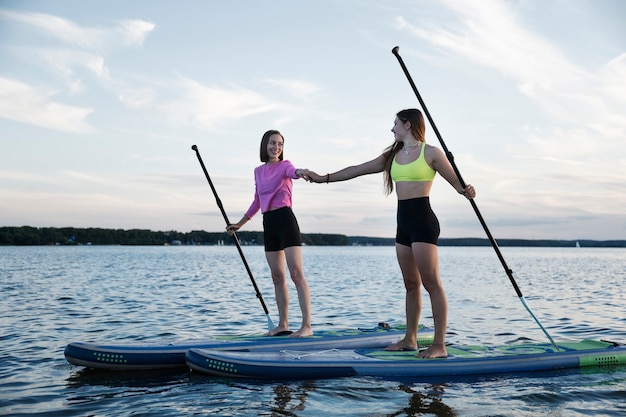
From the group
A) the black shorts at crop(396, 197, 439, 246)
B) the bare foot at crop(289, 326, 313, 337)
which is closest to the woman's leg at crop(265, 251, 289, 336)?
the bare foot at crop(289, 326, 313, 337)

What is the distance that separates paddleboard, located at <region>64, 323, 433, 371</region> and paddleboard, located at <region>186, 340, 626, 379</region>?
1.78ft

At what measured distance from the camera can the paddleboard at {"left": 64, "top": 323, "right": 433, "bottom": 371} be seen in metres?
7.44

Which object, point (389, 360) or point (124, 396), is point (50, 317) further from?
point (389, 360)

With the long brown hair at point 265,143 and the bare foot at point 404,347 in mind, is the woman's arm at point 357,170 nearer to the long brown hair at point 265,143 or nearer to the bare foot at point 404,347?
the long brown hair at point 265,143

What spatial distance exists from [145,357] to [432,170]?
412cm

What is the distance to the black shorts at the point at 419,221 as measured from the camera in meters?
6.68

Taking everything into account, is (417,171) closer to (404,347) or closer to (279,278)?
(404,347)

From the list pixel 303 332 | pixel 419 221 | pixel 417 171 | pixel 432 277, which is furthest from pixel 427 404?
pixel 303 332

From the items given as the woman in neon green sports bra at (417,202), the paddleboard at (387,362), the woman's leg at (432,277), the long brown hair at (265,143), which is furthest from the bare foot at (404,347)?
the long brown hair at (265,143)

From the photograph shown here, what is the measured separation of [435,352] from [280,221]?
269cm

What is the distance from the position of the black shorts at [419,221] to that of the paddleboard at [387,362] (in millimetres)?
1382

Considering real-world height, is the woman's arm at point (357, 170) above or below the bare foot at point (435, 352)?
above

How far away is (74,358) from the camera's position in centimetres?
746

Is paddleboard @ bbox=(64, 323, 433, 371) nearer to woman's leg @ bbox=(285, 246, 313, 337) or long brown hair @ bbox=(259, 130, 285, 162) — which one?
woman's leg @ bbox=(285, 246, 313, 337)
